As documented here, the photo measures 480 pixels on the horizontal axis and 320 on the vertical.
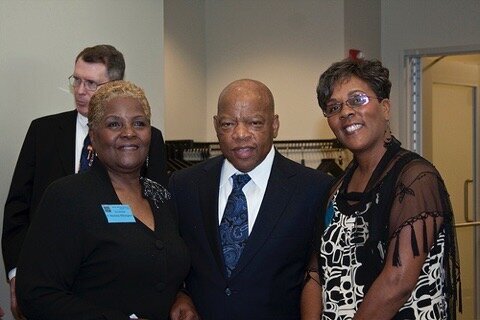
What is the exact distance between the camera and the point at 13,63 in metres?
3.66

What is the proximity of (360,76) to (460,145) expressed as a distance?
5.30 meters

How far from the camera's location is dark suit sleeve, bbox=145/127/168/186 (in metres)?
3.07

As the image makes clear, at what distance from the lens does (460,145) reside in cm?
746

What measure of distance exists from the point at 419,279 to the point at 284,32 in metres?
4.43

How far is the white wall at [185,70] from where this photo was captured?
248 inches

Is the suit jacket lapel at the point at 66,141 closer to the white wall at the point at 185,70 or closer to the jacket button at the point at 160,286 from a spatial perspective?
the jacket button at the point at 160,286

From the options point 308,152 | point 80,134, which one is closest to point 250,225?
point 80,134

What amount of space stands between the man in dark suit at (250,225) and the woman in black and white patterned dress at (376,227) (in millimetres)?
104

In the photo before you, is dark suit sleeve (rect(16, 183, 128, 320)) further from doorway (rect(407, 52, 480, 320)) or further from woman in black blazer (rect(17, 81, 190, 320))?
doorway (rect(407, 52, 480, 320))

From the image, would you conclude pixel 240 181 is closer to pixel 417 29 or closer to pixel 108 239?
pixel 108 239

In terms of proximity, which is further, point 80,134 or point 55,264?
point 80,134

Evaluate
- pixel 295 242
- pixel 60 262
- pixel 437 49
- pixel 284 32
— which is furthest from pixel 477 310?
pixel 60 262

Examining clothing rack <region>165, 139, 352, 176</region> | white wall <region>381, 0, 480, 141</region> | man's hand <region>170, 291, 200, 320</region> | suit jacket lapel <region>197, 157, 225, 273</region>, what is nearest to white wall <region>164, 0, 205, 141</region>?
clothing rack <region>165, 139, 352, 176</region>

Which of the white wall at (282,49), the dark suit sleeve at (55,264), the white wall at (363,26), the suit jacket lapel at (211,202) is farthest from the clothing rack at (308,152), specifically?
the dark suit sleeve at (55,264)
